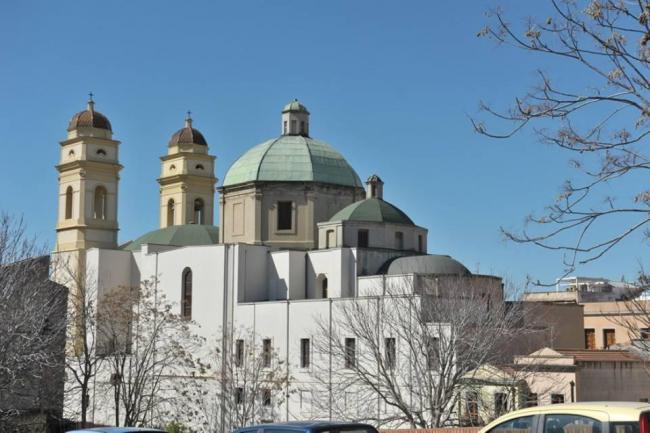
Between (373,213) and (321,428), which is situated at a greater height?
A: (373,213)

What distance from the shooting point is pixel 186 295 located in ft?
180

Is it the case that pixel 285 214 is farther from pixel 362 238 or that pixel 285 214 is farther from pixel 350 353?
pixel 350 353

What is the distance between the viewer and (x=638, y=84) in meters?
12.2

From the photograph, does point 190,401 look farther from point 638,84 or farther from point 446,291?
point 638,84

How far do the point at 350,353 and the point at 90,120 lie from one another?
3107 cm

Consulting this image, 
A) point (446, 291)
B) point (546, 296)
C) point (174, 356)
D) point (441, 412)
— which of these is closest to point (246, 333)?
point (174, 356)

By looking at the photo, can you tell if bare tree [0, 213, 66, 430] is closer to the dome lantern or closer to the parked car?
the parked car

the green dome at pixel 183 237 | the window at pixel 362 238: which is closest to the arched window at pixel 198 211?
the green dome at pixel 183 237

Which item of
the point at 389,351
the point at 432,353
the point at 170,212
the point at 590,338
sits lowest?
the point at 432,353

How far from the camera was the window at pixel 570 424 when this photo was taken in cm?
1113

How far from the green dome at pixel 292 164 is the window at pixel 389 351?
14.6m

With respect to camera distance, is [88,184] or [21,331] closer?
[21,331]

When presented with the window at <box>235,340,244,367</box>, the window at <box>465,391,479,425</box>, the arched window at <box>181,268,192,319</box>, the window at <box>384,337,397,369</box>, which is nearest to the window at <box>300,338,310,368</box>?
the window at <box>235,340,244,367</box>

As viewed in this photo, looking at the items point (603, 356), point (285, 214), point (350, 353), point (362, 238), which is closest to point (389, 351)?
point (350, 353)
